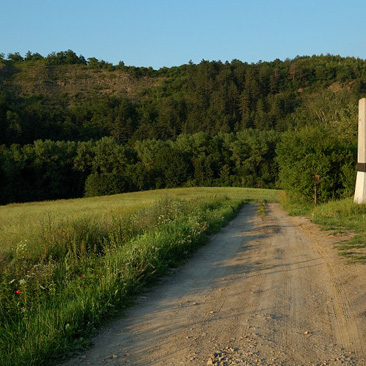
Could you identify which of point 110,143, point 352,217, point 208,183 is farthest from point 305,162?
point 110,143

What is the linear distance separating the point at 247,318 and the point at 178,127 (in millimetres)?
92998

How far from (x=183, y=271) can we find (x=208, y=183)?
2408 inches

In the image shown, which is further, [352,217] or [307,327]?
[352,217]

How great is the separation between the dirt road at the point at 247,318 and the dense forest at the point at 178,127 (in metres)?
17.0

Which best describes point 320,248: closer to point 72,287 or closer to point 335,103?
point 72,287

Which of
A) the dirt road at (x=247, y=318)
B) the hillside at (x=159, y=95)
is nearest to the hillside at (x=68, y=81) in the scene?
the hillside at (x=159, y=95)

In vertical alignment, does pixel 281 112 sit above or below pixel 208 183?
above

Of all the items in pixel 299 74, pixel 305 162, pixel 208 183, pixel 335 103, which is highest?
pixel 299 74

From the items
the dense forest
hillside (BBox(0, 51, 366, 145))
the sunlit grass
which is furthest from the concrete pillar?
hillside (BBox(0, 51, 366, 145))

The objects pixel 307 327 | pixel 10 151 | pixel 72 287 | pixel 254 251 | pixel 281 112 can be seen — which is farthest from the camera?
pixel 281 112

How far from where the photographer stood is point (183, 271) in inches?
310

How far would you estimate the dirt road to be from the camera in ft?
13.6

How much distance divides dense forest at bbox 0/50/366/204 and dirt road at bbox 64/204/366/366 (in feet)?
55.7

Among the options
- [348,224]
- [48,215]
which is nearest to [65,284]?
[48,215]
